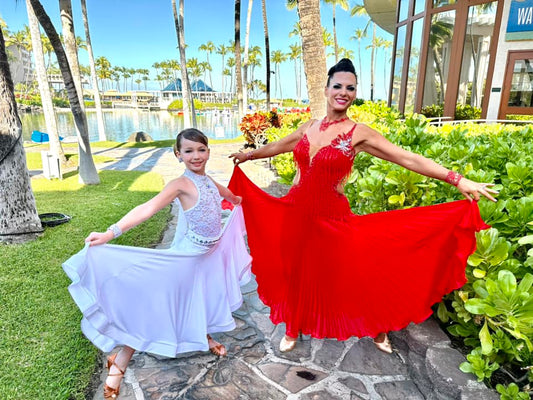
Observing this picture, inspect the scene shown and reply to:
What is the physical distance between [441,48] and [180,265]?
15.7 metres

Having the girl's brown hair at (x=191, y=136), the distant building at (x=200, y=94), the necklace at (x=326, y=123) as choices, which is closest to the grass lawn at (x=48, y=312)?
the girl's brown hair at (x=191, y=136)

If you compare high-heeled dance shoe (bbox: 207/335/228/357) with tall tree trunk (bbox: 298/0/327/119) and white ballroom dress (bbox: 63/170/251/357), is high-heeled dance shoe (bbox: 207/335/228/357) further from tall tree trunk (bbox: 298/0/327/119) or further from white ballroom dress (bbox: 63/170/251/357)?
tall tree trunk (bbox: 298/0/327/119)

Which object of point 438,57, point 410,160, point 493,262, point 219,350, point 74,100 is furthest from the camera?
point 438,57

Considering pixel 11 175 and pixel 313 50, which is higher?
pixel 313 50

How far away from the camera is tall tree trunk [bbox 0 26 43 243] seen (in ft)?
15.1

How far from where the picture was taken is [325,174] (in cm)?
247

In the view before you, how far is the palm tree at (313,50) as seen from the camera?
5625mm

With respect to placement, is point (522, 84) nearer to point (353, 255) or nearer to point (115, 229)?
point (353, 255)

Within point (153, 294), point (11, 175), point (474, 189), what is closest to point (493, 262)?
point (474, 189)

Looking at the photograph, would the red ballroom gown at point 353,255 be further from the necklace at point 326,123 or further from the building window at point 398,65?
the building window at point 398,65

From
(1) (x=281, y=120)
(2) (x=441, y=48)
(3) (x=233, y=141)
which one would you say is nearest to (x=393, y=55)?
(2) (x=441, y=48)

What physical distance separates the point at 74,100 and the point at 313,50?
5468mm

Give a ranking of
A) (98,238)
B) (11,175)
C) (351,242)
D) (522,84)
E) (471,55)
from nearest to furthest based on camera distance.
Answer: (98,238) → (351,242) → (11,175) → (522,84) → (471,55)

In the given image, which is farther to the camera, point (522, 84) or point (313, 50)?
point (522, 84)
